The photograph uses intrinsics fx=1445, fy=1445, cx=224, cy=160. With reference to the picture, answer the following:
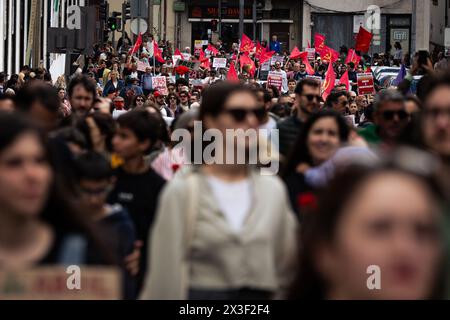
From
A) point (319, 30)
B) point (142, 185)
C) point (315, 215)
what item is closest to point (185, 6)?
point (319, 30)

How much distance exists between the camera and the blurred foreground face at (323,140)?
27.9 ft

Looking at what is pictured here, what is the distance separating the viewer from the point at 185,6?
8094cm

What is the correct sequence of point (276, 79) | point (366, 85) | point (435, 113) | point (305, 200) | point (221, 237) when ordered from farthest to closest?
point (276, 79)
point (366, 85)
point (305, 200)
point (435, 113)
point (221, 237)

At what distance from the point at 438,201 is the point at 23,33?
3722cm

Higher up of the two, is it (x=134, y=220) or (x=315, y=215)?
(x=315, y=215)

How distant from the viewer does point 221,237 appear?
6.02 meters

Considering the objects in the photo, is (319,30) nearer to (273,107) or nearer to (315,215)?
(273,107)

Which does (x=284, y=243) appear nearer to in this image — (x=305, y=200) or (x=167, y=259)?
(x=167, y=259)

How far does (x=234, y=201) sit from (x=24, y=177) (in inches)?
70.3

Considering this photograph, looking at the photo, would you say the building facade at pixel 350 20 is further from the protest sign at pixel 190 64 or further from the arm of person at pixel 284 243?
the arm of person at pixel 284 243

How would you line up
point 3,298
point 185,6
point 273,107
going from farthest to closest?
point 185,6 < point 273,107 < point 3,298

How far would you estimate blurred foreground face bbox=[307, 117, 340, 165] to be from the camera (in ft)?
27.9

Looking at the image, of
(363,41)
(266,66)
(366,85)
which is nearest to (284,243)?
(366,85)

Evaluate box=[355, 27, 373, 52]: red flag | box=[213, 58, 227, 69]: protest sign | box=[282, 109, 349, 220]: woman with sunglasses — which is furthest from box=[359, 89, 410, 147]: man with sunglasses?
box=[213, 58, 227, 69]: protest sign
